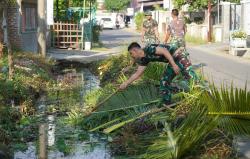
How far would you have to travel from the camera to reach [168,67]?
959 centimetres

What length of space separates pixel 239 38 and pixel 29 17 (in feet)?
31.2

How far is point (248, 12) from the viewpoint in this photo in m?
25.6

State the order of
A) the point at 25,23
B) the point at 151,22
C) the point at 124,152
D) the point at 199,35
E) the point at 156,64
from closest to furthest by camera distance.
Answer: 1. the point at 124,152
2. the point at 156,64
3. the point at 151,22
4. the point at 25,23
5. the point at 199,35

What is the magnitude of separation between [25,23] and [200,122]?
62.6ft

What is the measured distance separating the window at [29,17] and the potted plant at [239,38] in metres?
8.98

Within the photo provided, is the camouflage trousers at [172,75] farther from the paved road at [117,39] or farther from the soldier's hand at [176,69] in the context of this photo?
the paved road at [117,39]

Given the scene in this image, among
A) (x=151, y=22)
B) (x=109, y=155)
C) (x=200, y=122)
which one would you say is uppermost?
(x=151, y=22)

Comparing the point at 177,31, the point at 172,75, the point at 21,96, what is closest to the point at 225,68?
the point at 177,31

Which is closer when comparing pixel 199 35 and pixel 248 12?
pixel 248 12

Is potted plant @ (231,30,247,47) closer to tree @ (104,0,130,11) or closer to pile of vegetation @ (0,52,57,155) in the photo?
pile of vegetation @ (0,52,57,155)

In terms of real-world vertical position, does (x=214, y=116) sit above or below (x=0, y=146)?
above

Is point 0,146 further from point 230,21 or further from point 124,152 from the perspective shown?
point 230,21

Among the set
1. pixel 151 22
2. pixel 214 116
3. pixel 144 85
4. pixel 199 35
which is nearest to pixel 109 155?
pixel 214 116

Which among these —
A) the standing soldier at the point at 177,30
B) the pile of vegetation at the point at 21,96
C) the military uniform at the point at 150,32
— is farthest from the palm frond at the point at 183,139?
the military uniform at the point at 150,32
